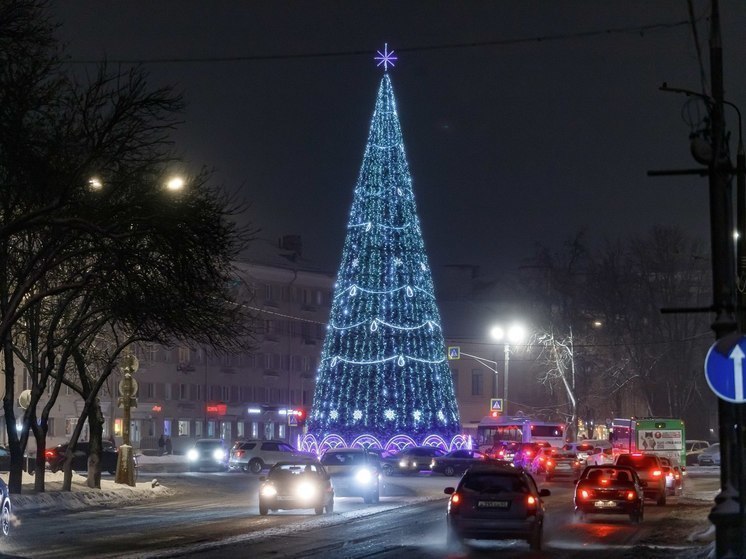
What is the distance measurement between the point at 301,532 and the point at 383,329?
29899 mm

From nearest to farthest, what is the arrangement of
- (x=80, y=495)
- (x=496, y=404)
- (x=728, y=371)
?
1. (x=728, y=371)
2. (x=80, y=495)
3. (x=496, y=404)

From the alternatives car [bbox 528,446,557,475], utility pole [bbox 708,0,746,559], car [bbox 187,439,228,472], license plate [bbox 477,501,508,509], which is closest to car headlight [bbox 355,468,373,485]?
license plate [bbox 477,501,508,509]

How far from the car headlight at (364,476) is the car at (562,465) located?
20.6 metres

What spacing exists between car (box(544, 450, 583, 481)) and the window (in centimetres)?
5366

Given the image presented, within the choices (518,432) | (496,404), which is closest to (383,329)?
(496,404)

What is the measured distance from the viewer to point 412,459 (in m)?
60.4

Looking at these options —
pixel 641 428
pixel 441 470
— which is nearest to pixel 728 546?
pixel 441 470

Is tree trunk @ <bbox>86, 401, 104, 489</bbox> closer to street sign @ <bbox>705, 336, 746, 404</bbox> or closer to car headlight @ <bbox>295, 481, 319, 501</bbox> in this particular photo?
car headlight @ <bbox>295, 481, 319, 501</bbox>

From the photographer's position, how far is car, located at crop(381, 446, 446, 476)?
196 feet

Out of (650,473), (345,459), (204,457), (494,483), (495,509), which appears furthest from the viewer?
(204,457)

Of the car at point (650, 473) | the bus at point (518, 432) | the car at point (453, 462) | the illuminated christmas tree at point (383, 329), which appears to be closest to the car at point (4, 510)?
the car at point (650, 473)

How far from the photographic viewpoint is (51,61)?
88.8ft

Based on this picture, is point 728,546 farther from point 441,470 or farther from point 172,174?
point 441,470

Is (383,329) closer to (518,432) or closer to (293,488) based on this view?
(293,488)
